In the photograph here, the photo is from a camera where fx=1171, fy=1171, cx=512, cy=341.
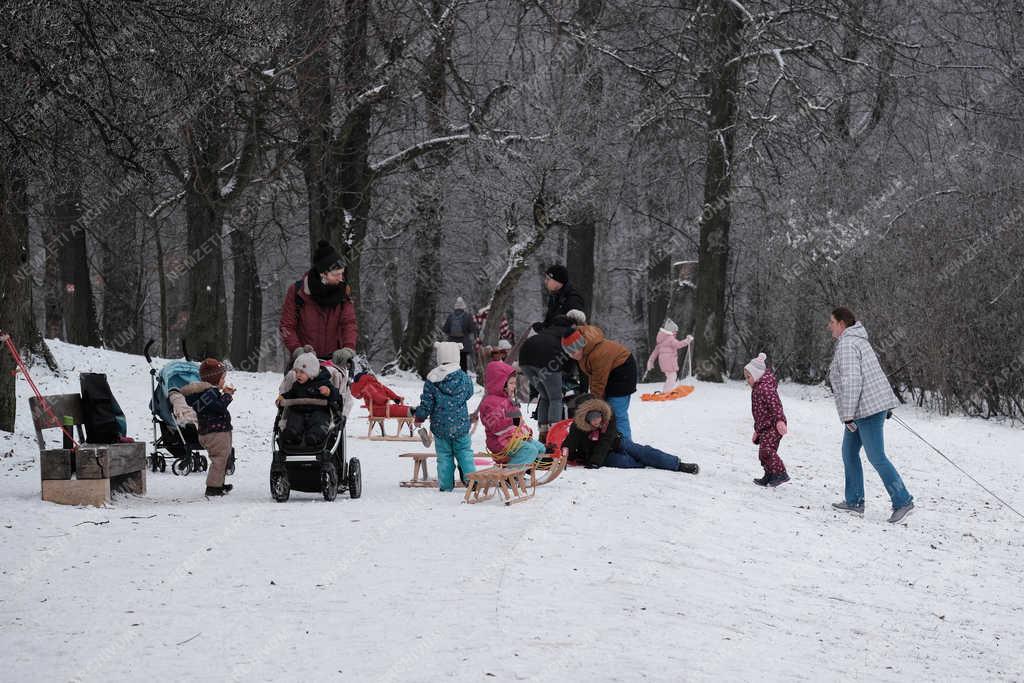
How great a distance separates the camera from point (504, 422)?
34.1 feet

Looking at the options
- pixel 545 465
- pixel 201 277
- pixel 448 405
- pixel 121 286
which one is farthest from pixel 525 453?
pixel 121 286

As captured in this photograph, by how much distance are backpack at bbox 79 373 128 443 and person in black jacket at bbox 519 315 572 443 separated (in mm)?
4485

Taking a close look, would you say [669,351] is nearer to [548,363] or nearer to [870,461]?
[548,363]

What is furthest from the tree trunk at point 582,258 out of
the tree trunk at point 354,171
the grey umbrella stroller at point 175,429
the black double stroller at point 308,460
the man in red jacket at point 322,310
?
the black double stroller at point 308,460

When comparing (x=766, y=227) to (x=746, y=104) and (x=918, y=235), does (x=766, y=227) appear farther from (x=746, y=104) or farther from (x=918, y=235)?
(x=918, y=235)

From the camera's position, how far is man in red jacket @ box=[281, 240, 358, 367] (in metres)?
10.3

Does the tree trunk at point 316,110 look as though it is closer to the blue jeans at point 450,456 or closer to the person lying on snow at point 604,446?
the person lying on snow at point 604,446

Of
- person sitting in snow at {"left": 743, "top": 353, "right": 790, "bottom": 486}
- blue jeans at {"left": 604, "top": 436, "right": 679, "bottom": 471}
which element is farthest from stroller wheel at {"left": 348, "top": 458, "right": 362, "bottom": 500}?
person sitting in snow at {"left": 743, "top": 353, "right": 790, "bottom": 486}

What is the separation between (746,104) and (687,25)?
222 cm

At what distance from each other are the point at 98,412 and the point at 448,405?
3107mm

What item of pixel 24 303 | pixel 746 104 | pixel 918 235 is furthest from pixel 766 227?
pixel 24 303

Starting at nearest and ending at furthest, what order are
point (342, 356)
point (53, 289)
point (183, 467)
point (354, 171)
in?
point (342, 356), point (183, 467), point (354, 171), point (53, 289)

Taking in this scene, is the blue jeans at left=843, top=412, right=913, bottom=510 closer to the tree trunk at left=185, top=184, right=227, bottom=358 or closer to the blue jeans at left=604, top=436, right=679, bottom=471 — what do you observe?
the blue jeans at left=604, top=436, right=679, bottom=471

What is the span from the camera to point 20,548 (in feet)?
24.6
